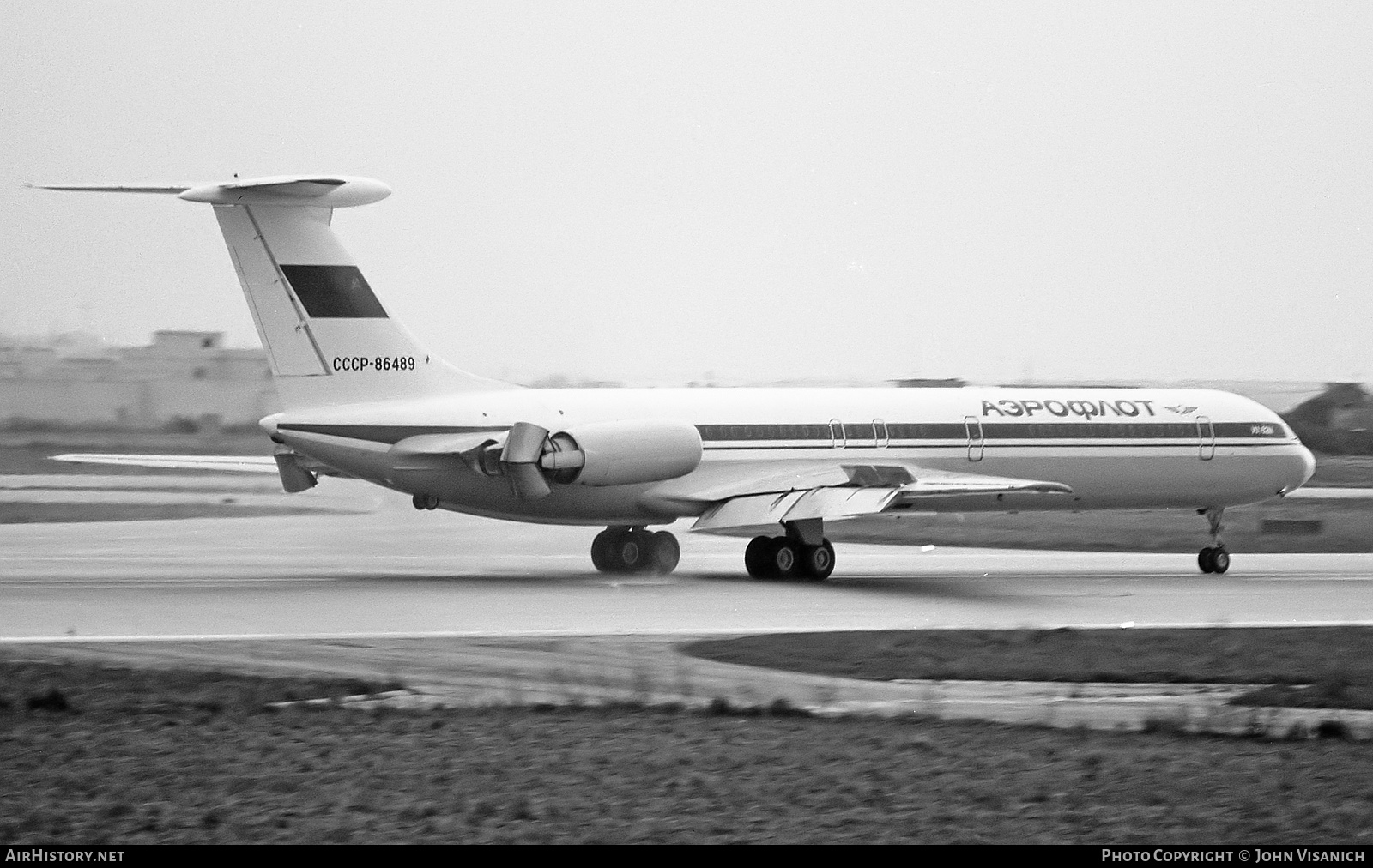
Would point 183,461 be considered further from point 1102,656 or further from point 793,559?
point 1102,656

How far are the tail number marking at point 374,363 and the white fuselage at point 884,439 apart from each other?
1.97 ft

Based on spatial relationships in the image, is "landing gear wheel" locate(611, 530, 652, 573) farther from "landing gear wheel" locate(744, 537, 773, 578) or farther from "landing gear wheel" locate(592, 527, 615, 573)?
"landing gear wheel" locate(744, 537, 773, 578)

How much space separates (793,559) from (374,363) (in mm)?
7748

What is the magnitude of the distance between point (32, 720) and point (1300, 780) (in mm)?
8795

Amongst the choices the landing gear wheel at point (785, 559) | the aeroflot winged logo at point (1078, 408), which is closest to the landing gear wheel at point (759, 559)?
the landing gear wheel at point (785, 559)

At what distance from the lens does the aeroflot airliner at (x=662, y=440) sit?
26531 mm

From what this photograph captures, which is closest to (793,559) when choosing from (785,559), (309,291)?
(785,559)

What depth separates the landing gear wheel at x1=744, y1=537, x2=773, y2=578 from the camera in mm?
28922

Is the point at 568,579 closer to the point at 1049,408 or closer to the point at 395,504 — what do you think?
the point at 1049,408

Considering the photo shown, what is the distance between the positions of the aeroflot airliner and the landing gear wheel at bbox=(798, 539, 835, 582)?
27 mm

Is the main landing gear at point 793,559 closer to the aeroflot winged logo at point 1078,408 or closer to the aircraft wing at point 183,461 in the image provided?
the aeroflot winged logo at point 1078,408

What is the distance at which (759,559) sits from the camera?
29.0 m

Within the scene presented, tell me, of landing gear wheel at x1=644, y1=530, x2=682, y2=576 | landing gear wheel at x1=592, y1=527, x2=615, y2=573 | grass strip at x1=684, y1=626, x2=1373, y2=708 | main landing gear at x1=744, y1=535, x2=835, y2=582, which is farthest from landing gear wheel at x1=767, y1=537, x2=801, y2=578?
grass strip at x1=684, y1=626, x2=1373, y2=708

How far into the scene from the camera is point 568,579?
27906 millimetres
